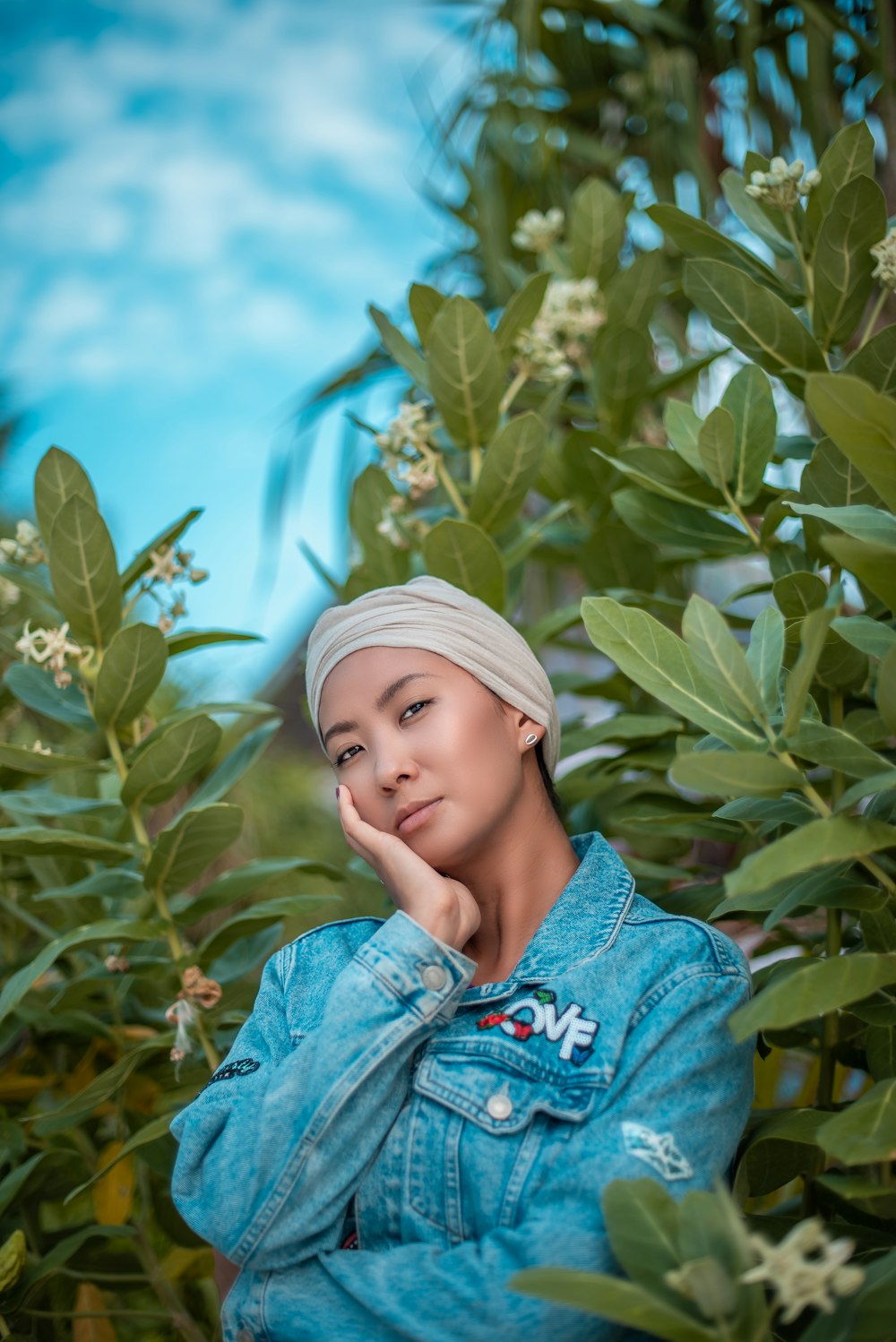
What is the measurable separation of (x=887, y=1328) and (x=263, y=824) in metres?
3.00

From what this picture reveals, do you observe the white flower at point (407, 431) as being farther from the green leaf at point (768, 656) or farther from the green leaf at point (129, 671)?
the green leaf at point (768, 656)

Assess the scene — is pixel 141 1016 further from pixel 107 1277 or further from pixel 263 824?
pixel 263 824

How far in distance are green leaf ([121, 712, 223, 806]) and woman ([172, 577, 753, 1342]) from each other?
199 mm

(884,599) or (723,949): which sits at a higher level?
(884,599)

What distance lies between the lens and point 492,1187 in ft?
2.93

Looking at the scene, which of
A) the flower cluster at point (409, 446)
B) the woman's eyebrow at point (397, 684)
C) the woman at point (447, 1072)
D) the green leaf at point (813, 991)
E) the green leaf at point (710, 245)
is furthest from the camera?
the flower cluster at point (409, 446)

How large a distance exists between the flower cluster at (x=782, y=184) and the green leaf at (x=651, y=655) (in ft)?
1.97

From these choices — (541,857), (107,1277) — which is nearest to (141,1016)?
(107,1277)

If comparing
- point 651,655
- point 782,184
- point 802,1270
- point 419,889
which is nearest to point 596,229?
point 782,184

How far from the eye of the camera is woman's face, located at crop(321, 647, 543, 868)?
1038 millimetres

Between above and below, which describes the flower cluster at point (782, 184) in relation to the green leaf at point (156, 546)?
above

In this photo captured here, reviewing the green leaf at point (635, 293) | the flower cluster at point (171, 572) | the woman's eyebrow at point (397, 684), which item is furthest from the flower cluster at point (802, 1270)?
the green leaf at point (635, 293)

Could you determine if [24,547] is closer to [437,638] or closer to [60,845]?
[60,845]

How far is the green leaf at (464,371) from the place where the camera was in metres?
1.38
